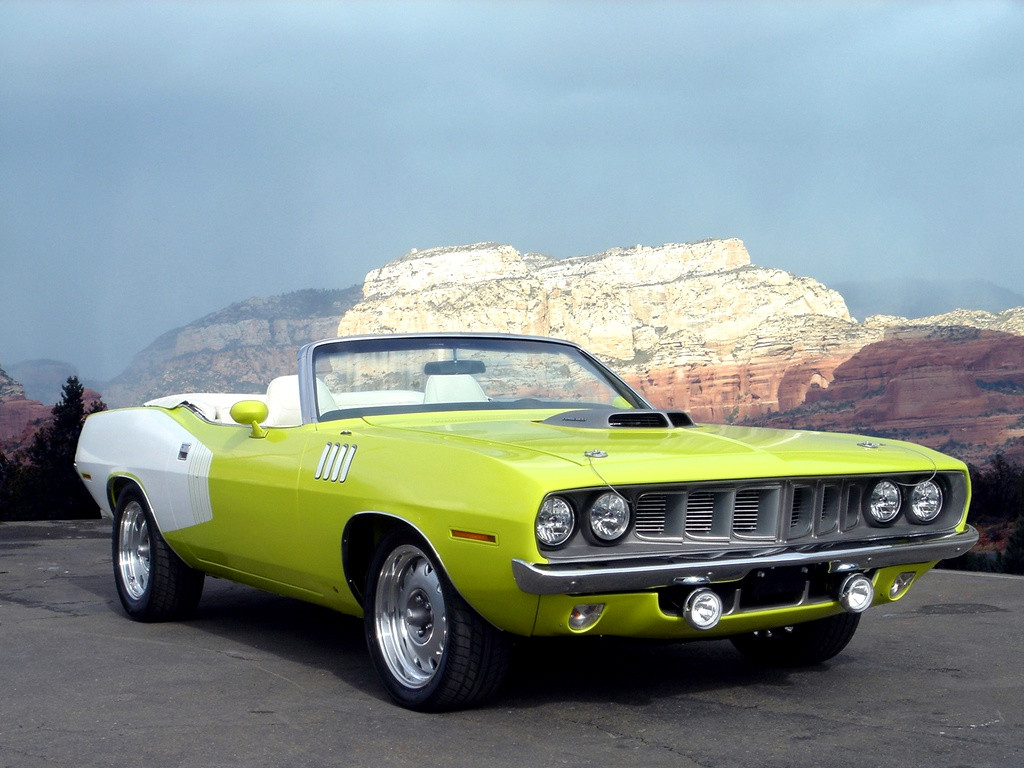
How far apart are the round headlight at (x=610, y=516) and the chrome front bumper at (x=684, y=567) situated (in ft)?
0.32

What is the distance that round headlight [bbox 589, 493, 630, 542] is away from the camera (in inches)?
153

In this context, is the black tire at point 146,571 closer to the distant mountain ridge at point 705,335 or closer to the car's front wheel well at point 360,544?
the car's front wheel well at point 360,544

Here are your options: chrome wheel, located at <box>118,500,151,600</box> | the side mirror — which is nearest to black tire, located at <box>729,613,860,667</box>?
the side mirror

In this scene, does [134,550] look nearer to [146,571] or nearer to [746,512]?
[146,571]

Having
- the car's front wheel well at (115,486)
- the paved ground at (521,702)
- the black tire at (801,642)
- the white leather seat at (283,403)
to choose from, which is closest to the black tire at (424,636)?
the paved ground at (521,702)

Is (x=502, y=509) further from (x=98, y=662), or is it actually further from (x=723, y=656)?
(x=98, y=662)

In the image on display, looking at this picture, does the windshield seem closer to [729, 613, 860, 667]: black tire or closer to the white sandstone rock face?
[729, 613, 860, 667]: black tire

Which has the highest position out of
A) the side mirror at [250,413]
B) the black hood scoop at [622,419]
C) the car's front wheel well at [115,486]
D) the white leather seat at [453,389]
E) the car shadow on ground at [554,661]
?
the white leather seat at [453,389]

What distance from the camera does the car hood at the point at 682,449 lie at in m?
3.96

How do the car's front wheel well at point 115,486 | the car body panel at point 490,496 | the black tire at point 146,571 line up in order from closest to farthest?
1. the car body panel at point 490,496
2. the black tire at point 146,571
3. the car's front wheel well at point 115,486

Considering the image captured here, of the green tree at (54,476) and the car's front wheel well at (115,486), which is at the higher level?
the car's front wheel well at (115,486)

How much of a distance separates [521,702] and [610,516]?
95cm

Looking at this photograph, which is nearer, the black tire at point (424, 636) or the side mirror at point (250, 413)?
the black tire at point (424, 636)

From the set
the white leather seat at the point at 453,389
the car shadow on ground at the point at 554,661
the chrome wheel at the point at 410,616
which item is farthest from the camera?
the white leather seat at the point at 453,389
